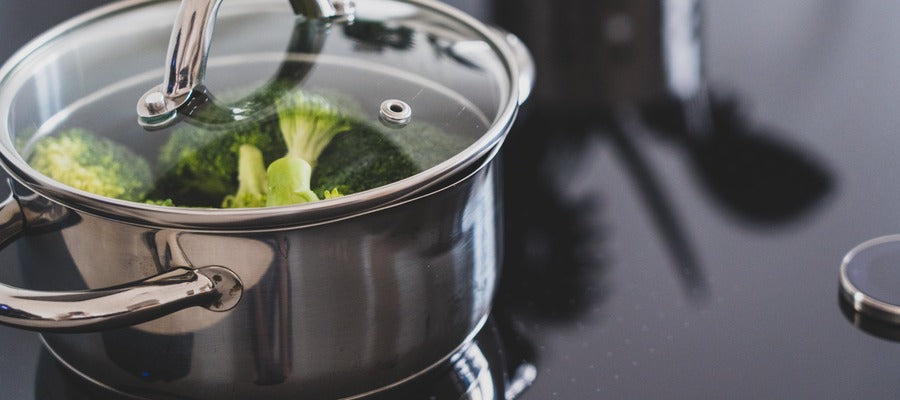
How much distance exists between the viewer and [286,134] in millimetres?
740

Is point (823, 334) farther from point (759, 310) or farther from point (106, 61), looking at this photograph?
point (106, 61)

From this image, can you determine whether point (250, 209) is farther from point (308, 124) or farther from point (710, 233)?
point (710, 233)

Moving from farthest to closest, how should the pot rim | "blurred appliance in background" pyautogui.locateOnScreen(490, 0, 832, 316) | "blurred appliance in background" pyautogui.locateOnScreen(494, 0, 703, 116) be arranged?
"blurred appliance in background" pyautogui.locateOnScreen(494, 0, 703, 116) → "blurred appliance in background" pyautogui.locateOnScreen(490, 0, 832, 316) → the pot rim

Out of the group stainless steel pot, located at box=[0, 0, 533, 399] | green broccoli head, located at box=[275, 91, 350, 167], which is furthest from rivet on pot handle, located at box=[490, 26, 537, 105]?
green broccoli head, located at box=[275, 91, 350, 167]

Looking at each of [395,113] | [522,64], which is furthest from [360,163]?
[522,64]

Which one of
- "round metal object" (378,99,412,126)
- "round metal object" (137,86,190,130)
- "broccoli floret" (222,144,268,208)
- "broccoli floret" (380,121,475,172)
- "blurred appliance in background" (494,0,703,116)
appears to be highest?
"round metal object" (137,86,190,130)

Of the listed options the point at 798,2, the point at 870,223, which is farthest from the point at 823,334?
the point at 798,2

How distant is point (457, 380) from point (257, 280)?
0.21 meters

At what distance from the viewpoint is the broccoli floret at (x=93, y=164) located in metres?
0.72

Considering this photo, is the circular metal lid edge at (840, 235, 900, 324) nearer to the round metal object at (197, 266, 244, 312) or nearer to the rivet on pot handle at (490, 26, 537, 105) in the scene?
the rivet on pot handle at (490, 26, 537, 105)

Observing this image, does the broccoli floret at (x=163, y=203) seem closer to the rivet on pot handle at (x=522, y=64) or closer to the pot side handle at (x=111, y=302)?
the pot side handle at (x=111, y=302)

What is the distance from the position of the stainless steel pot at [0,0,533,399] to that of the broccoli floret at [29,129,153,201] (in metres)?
0.02

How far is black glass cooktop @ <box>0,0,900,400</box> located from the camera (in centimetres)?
78

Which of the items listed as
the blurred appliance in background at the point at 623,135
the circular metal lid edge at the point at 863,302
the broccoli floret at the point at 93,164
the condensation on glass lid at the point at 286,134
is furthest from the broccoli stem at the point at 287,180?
the circular metal lid edge at the point at 863,302
